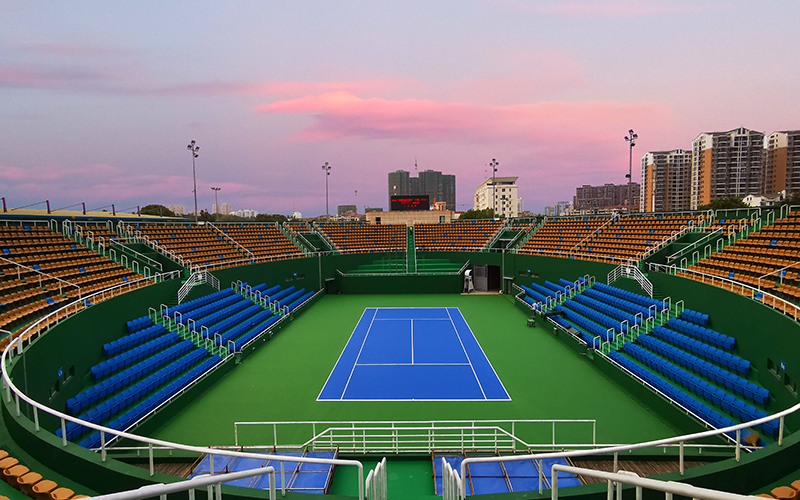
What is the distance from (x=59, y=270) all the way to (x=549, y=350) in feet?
70.9

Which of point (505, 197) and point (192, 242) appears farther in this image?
point (505, 197)

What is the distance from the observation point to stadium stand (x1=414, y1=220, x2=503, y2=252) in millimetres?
38719

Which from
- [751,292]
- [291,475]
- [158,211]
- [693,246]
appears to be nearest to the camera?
[291,475]

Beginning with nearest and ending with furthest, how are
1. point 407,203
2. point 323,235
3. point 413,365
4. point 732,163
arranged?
point 413,365
point 323,235
point 407,203
point 732,163

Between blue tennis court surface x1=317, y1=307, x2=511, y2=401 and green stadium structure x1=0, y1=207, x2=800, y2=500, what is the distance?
344 millimetres

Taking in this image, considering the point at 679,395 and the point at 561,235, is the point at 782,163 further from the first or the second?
the point at 679,395

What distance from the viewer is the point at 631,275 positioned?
809 inches

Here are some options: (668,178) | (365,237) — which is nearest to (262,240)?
(365,237)

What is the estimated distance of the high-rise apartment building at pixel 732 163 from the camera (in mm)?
101938

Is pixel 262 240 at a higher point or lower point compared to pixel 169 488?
higher

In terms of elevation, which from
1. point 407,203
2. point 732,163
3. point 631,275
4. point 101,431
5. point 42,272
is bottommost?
point 631,275

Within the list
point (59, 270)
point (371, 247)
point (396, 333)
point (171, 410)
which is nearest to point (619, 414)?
point (396, 333)

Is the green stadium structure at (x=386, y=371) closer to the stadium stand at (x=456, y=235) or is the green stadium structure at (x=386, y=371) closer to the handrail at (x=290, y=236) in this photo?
the handrail at (x=290, y=236)

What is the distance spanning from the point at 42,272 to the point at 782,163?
5754 inches
